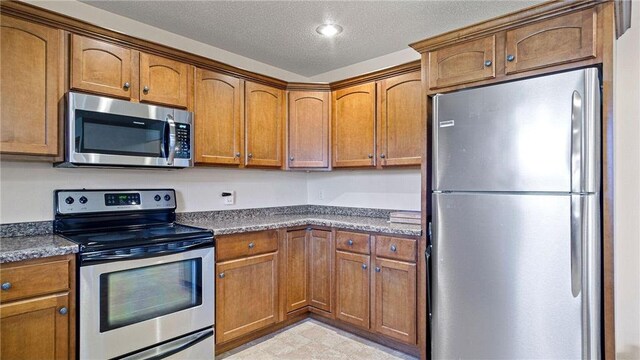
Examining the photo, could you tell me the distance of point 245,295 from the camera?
8.45 feet

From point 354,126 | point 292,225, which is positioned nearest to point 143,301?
point 292,225

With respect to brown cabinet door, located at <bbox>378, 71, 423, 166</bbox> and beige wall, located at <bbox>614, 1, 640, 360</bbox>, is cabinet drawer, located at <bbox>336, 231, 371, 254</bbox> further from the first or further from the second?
beige wall, located at <bbox>614, 1, 640, 360</bbox>

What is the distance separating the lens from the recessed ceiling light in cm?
263

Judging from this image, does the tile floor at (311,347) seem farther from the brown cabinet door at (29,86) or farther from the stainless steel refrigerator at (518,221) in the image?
the brown cabinet door at (29,86)

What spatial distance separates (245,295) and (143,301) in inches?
29.6

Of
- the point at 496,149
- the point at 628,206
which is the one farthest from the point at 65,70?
the point at 628,206

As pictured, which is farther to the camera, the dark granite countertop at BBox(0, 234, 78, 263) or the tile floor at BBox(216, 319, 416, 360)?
the tile floor at BBox(216, 319, 416, 360)

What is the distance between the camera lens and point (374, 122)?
2.98 meters

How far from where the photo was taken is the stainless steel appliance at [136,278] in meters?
1.84

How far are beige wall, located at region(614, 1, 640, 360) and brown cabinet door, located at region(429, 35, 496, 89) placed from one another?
40.5 inches

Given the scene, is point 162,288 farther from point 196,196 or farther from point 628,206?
point 628,206

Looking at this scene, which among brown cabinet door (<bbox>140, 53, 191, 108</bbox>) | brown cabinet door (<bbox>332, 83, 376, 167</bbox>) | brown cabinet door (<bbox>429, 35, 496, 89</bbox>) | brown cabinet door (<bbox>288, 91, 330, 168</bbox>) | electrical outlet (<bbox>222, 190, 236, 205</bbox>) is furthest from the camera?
brown cabinet door (<bbox>288, 91, 330, 168</bbox>)

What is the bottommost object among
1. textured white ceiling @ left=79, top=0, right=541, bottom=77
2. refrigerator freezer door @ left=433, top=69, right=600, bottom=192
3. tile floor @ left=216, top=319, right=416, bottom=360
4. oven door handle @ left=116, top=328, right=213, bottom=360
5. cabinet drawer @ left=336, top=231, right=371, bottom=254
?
tile floor @ left=216, top=319, right=416, bottom=360

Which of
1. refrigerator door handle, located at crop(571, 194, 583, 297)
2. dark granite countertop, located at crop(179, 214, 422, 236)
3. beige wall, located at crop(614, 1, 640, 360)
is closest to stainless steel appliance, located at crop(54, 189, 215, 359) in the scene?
dark granite countertop, located at crop(179, 214, 422, 236)
